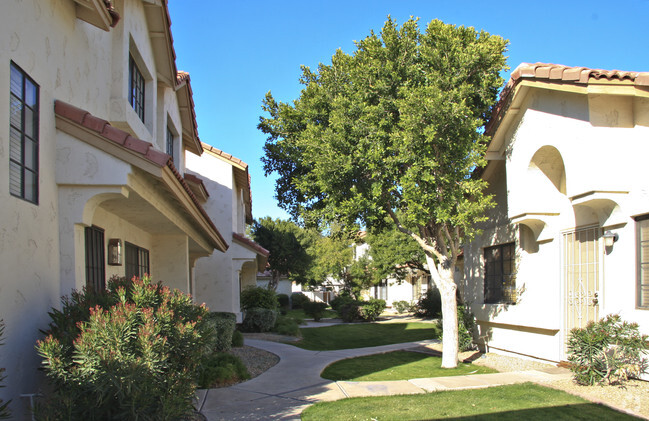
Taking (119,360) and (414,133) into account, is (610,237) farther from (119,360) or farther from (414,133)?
(119,360)

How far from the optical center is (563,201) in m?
10.9

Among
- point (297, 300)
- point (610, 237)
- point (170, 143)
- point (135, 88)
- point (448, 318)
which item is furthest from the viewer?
point (297, 300)

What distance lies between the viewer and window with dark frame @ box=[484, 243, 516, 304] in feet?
41.9

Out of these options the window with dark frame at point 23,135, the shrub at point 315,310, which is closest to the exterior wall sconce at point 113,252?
the window with dark frame at point 23,135

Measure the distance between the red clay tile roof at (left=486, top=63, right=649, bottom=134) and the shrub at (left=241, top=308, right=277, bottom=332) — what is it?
13190 millimetres

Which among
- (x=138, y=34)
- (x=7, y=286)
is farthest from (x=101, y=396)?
(x=138, y=34)

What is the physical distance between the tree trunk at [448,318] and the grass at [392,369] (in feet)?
0.89

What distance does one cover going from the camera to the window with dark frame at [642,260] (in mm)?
8188

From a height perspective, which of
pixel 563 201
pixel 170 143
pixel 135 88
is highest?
pixel 135 88

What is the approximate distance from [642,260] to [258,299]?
17124 mm

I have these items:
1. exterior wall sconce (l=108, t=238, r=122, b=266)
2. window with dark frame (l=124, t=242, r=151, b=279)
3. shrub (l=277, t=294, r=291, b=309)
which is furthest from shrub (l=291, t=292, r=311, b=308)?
exterior wall sconce (l=108, t=238, r=122, b=266)

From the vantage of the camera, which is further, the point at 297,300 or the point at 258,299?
the point at 297,300

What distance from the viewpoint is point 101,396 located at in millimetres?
4500

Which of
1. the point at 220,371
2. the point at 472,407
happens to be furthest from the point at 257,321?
the point at 472,407
